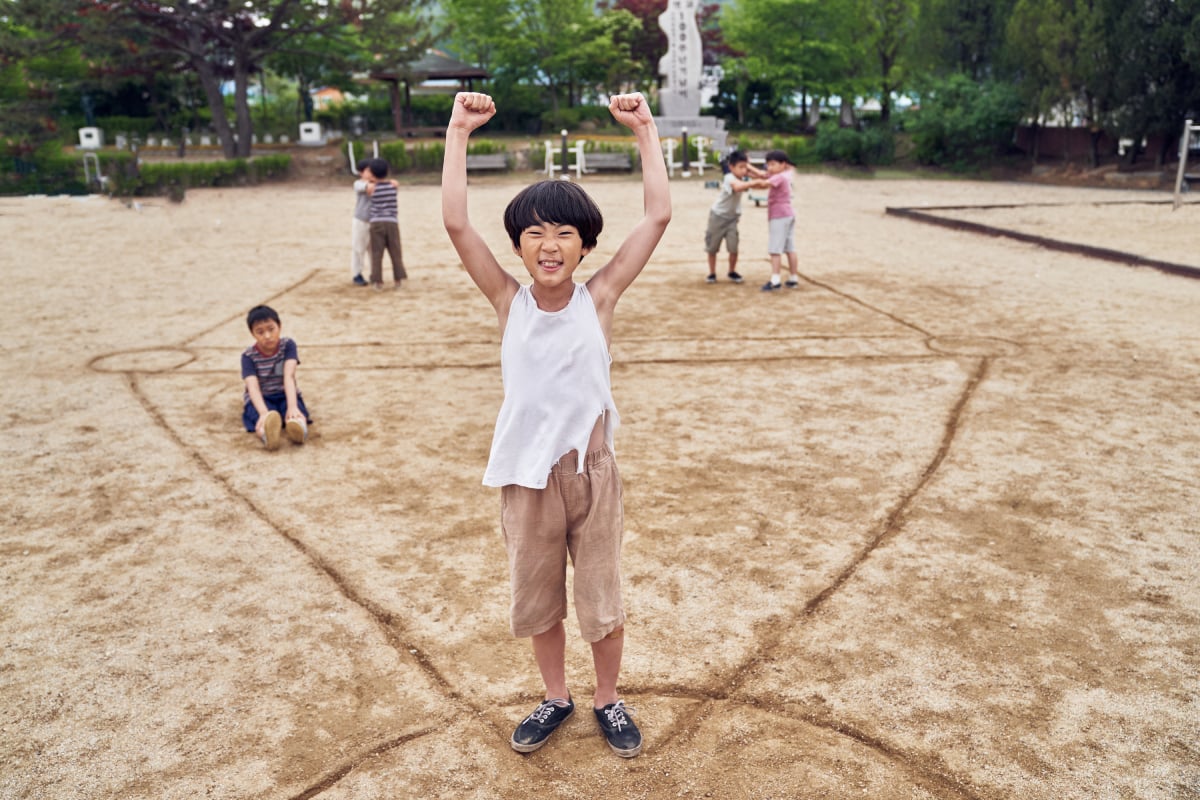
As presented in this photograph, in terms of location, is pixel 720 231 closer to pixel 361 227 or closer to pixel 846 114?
pixel 361 227

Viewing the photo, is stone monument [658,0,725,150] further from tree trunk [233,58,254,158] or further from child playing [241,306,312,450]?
child playing [241,306,312,450]

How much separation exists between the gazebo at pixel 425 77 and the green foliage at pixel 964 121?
1573cm

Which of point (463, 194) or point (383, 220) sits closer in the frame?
point (463, 194)

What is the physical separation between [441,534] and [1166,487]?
11.3ft

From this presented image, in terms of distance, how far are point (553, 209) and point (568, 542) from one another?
0.91 metres

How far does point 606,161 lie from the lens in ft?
91.3

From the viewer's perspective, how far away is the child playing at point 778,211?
29.8 feet

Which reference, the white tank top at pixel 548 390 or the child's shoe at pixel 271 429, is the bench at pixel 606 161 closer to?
the child's shoe at pixel 271 429

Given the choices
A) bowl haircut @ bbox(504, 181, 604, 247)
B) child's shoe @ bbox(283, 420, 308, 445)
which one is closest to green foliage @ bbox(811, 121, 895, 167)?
child's shoe @ bbox(283, 420, 308, 445)

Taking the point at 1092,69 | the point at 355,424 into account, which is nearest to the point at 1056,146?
the point at 1092,69

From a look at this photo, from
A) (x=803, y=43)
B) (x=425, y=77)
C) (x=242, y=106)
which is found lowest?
(x=242, y=106)

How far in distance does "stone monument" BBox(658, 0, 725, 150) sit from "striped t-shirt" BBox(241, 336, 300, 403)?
87.0ft

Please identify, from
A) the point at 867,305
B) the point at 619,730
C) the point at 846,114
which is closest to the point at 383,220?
the point at 867,305

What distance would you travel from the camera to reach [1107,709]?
2914 mm
